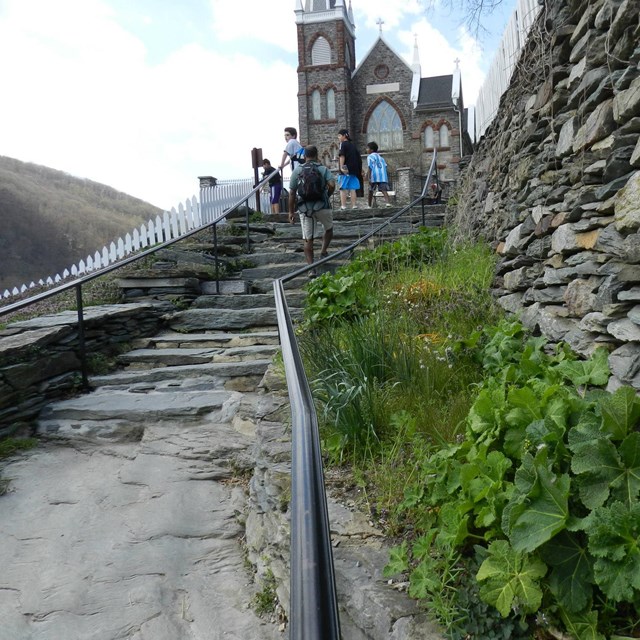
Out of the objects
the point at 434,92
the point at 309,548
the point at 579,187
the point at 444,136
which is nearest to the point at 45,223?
the point at 444,136

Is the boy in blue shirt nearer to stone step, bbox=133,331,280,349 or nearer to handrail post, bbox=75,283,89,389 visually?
stone step, bbox=133,331,280,349

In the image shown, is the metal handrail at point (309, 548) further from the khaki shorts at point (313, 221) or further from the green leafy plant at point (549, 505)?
the khaki shorts at point (313, 221)

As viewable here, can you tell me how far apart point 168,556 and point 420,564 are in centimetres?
148

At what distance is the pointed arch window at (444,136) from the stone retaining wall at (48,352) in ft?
85.4

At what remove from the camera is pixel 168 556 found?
2748mm

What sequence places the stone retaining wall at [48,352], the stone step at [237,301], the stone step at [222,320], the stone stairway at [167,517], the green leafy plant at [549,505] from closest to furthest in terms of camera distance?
the green leafy plant at [549,505]
the stone stairway at [167,517]
the stone retaining wall at [48,352]
the stone step at [222,320]
the stone step at [237,301]

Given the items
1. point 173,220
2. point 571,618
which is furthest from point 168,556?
point 173,220

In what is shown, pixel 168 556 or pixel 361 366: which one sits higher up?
pixel 361 366

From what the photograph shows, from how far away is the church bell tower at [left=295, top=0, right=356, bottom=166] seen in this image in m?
28.8

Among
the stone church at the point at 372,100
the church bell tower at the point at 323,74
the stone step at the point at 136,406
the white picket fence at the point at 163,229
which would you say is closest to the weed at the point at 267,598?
the stone step at the point at 136,406

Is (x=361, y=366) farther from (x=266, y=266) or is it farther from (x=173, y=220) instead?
(x=173, y=220)

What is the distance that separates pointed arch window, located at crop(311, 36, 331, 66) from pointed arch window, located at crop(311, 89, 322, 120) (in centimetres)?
160

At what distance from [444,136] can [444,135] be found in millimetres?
59

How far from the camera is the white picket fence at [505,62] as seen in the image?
446cm
